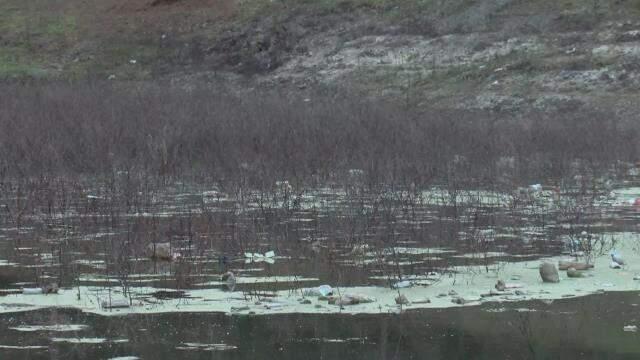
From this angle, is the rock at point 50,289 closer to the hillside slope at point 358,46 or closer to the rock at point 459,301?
the rock at point 459,301

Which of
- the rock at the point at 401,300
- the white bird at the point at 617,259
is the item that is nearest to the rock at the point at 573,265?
the white bird at the point at 617,259

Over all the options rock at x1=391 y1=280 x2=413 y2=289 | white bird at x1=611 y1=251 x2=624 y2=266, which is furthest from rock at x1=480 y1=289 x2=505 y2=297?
white bird at x1=611 y1=251 x2=624 y2=266

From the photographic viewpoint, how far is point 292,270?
8836 mm

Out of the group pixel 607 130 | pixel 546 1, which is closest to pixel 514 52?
pixel 546 1

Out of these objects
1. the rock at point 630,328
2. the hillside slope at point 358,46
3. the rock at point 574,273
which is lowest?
the hillside slope at point 358,46

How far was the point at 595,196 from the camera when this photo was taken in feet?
42.3

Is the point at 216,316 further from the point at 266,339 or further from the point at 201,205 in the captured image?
the point at 201,205

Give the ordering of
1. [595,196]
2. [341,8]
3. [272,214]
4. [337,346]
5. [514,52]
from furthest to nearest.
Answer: [341,8], [514,52], [595,196], [272,214], [337,346]

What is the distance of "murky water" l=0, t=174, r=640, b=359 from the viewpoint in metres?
6.82

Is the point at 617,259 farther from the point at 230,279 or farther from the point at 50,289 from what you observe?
the point at 50,289

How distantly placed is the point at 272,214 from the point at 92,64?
23.7 m

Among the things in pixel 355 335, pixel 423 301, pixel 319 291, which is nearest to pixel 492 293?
pixel 423 301

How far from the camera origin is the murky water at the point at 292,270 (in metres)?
6.82

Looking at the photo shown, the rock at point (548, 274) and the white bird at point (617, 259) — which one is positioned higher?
the rock at point (548, 274)
